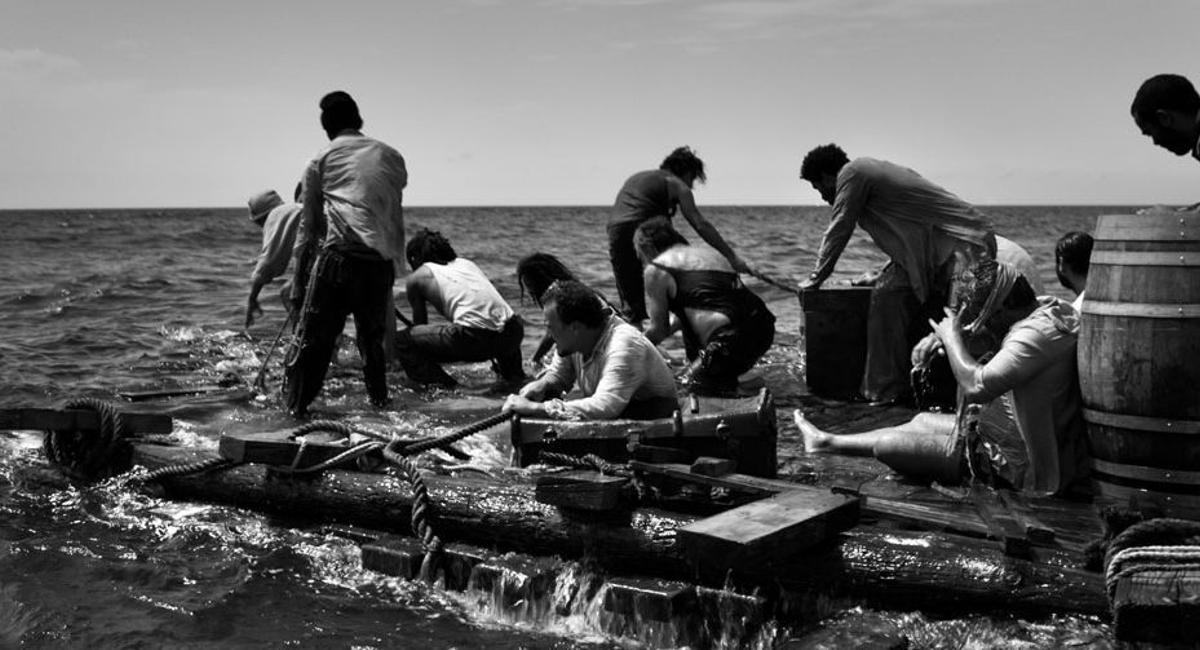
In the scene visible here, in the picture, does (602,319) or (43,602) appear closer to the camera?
(43,602)

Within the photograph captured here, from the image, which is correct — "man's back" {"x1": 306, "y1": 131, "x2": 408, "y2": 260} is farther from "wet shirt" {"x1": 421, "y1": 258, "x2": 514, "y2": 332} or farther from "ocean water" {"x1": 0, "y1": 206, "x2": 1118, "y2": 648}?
"ocean water" {"x1": 0, "y1": 206, "x2": 1118, "y2": 648}

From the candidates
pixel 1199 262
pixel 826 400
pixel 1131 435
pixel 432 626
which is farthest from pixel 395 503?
pixel 826 400

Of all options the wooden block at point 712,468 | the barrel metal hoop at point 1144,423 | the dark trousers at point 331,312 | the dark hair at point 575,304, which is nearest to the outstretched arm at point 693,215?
the dark trousers at point 331,312

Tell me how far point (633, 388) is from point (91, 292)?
1588cm

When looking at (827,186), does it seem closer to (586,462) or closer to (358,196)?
(358,196)

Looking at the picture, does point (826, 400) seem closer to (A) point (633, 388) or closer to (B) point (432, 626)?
(A) point (633, 388)

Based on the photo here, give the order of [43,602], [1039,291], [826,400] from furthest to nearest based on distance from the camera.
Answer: [826,400], [1039,291], [43,602]

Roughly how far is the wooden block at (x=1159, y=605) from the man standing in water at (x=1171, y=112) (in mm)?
2286

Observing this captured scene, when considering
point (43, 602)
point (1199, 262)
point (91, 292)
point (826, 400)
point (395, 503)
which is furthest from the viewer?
point (91, 292)

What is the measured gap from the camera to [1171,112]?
5.09m

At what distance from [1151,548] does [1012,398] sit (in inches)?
74.9

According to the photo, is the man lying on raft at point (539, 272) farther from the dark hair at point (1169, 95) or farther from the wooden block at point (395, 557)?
the dark hair at point (1169, 95)

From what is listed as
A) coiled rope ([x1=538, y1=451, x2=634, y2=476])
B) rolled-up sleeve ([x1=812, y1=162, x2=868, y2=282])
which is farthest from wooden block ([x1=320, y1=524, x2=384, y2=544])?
rolled-up sleeve ([x1=812, y1=162, x2=868, y2=282])

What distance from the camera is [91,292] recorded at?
19.3 metres
